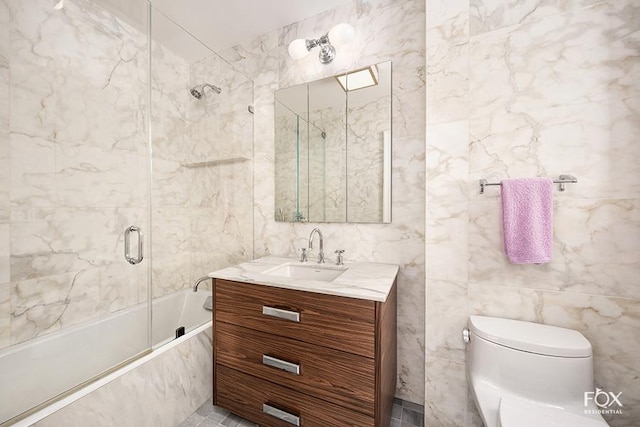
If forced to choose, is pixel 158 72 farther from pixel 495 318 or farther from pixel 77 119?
pixel 495 318

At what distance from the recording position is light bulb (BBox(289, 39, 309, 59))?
1654 mm

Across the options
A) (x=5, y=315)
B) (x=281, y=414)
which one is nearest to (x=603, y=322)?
(x=281, y=414)

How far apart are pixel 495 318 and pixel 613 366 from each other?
420mm

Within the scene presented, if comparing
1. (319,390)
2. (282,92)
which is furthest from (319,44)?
(319,390)

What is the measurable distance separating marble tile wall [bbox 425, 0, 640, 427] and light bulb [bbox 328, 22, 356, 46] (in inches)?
18.5

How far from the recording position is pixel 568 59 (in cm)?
105

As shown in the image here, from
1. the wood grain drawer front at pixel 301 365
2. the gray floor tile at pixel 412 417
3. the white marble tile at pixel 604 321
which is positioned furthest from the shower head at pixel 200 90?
the gray floor tile at pixel 412 417

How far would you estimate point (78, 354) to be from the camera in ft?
4.41

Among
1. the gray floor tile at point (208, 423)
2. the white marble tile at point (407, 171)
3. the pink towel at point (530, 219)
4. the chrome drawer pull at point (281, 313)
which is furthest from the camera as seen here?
the white marble tile at point (407, 171)

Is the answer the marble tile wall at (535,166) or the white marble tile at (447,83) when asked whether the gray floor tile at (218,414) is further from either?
the white marble tile at (447,83)

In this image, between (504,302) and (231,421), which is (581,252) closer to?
(504,302)

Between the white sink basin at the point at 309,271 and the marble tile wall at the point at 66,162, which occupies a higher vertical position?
the marble tile wall at the point at 66,162

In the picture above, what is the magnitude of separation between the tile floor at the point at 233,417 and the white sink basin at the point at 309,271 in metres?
0.81

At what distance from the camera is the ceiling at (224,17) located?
1.63 m
